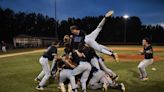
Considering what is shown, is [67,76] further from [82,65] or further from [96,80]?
[96,80]

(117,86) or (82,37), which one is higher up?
(82,37)

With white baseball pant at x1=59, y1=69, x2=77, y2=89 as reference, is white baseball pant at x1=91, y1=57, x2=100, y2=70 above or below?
above

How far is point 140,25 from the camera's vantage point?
100 metres

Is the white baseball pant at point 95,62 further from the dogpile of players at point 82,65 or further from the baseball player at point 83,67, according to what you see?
the baseball player at point 83,67

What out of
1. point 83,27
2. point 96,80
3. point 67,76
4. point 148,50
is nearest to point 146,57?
point 148,50

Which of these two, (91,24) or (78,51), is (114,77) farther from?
(91,24)

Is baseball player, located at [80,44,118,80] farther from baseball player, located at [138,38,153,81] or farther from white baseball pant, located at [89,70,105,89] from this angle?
baseball player, located at [138,38,153,81]

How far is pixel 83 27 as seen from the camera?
99438 millimetres

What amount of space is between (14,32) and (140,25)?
42178mm

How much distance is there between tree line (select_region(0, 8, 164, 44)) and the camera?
254 ft

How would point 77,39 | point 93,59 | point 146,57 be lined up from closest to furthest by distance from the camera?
point 77,39 → point 93,59 → point 146,57

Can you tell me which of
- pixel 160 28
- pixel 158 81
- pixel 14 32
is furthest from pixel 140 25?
pixel 158 81

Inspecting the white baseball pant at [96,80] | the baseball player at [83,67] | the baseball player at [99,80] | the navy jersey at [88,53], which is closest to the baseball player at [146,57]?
the baseball player at [99,80]

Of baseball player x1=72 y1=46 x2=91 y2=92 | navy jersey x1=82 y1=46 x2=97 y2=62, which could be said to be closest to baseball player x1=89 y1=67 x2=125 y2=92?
navy jersey x1=82 y1=46 x2=97 y2=62
